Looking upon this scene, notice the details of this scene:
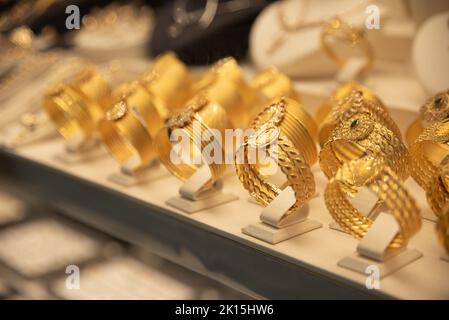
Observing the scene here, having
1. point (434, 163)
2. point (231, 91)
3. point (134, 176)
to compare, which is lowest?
point (434, 163)

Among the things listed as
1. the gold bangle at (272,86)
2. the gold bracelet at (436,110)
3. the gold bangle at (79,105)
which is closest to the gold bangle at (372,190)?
the gold bracelet at (436,110)

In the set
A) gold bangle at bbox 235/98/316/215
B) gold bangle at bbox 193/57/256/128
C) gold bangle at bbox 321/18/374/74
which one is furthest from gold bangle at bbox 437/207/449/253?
→ gold bangle at bbox 321/18/374/74

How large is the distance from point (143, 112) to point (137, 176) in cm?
9

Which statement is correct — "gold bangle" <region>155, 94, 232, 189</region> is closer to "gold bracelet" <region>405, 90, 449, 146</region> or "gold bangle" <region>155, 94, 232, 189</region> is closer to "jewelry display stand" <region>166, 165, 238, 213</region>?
"jewelry display stand" <region>166, 165, 238, 213</region>

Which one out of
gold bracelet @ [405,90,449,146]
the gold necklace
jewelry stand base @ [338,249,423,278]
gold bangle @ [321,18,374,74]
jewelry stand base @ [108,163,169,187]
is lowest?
jewelry stand base @ [338,249,423,278]

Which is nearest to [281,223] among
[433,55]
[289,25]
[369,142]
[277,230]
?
[277,230]

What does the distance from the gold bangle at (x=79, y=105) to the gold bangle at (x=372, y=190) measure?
1.53 ft

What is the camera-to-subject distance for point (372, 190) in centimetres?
62

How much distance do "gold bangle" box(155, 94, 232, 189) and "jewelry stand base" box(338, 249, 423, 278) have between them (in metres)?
0.22

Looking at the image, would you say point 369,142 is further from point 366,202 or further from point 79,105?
point 79,105

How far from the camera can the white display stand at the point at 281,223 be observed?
0.71m

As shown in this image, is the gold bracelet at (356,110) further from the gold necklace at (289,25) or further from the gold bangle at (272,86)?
the gold necklace at (289,25)

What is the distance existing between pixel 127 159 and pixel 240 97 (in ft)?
0.60

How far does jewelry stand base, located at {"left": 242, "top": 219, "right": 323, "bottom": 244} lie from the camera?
0.71 metres
